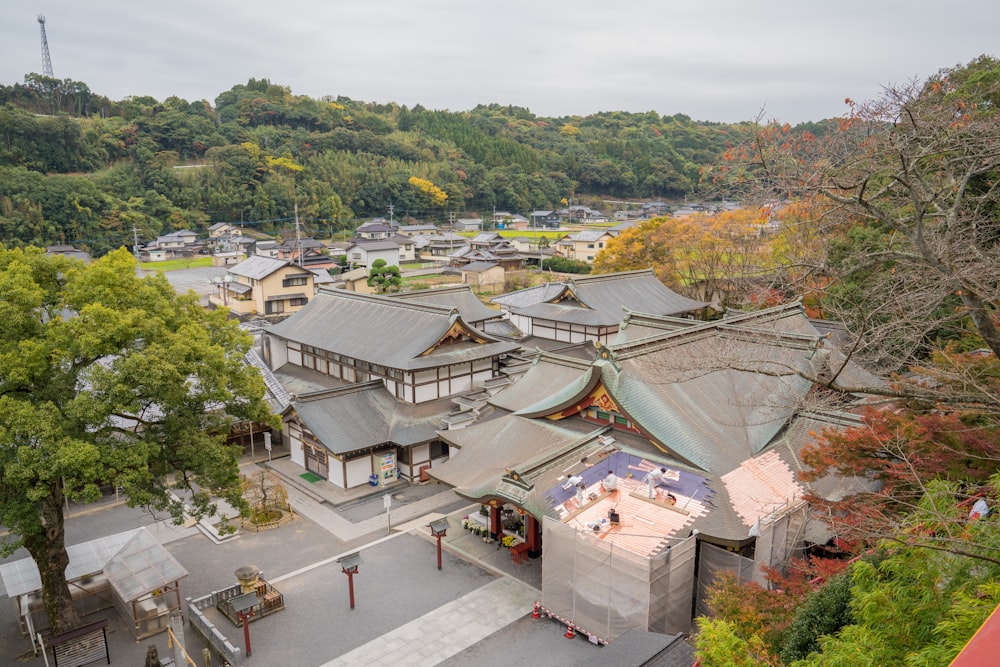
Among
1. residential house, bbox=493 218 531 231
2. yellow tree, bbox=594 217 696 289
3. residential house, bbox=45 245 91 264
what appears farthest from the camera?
residential house, bbox=493 218 531 231

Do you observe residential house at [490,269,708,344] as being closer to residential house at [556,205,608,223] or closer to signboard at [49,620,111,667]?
signboard at [49,620,111,667]

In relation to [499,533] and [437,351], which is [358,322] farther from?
[499,533]

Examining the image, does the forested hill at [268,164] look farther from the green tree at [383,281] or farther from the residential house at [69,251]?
the green tree at [383,281]

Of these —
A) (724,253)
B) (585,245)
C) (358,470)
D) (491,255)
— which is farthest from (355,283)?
(358,470)

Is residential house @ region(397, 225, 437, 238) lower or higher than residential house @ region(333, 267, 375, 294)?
higher

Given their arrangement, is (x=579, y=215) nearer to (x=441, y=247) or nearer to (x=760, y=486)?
(x=441, y=247)

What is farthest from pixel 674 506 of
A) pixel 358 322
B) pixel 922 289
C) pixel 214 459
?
pixel 358 322

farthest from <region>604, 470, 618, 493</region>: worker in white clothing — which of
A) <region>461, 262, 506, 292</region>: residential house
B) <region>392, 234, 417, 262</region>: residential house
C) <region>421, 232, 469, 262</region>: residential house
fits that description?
<region>421, 232, 469, 262</region>: residential house
